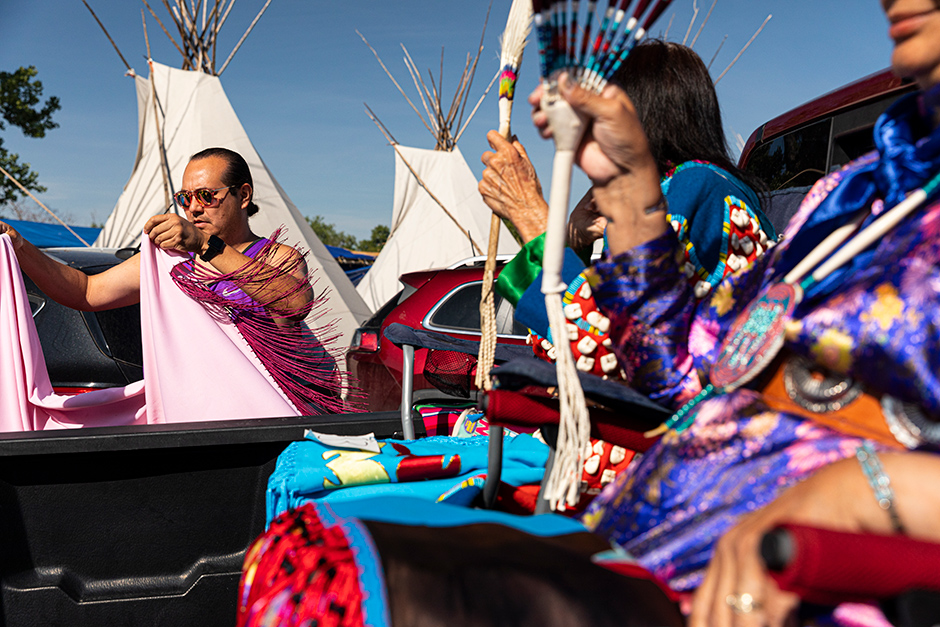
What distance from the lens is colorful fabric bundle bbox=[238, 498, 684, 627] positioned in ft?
2.34

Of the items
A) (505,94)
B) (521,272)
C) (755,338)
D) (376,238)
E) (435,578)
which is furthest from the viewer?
(376,238)

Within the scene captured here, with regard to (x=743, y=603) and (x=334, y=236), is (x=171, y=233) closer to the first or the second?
(x=743, y=603)

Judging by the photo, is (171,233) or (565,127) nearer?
(565,127)

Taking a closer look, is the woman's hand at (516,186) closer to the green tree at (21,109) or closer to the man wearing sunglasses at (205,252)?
the man wearing sunglasses at (205,252)

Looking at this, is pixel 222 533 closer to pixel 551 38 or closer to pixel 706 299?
pixel 706 299

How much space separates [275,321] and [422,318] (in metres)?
2.08

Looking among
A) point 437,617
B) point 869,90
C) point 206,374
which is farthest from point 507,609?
point 869,90

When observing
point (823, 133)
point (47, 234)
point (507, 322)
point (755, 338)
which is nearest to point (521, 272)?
point (755, 338)

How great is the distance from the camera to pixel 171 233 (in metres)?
2.19

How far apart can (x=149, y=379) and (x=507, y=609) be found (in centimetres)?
183

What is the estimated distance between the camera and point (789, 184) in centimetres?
301

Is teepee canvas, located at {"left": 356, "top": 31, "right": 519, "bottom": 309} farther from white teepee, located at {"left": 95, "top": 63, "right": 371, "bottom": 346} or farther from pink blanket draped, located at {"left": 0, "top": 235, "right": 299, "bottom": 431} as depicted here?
pink blanket draped, located at {"left": 0, "top": 235, "right": 299, "bottom": 431}

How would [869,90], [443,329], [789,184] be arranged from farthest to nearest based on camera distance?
[443,329], [789,184], [869,90]

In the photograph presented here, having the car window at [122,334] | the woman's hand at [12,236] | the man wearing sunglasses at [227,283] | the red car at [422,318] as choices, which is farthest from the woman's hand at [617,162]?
the red car at [422,318]
